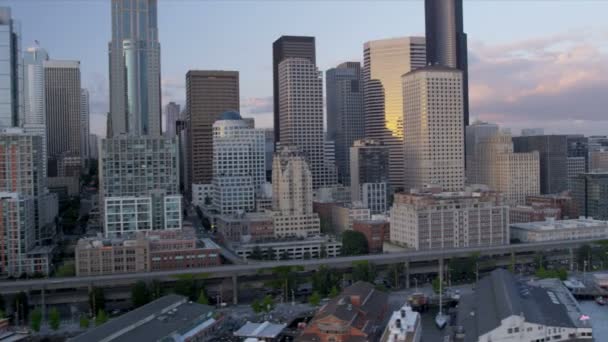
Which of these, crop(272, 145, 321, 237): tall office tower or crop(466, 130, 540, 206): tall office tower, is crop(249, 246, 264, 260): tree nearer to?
crop(272, 145, 321, 237): tall office tower

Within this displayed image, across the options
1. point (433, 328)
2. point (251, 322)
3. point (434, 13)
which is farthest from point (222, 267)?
point (434, 13)

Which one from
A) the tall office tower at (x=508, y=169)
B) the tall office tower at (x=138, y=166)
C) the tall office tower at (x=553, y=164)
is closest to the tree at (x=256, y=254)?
the tall office tower at (x=138, y=166)

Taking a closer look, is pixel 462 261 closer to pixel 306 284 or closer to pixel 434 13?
pixel 306 284

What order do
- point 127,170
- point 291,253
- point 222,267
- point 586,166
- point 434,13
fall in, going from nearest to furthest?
point 222,267 → point 291,253 → point 127,170 → point 586,166 → point 434,13

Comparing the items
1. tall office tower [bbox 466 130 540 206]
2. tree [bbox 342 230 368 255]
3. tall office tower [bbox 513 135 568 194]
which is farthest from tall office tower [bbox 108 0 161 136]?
tree [bbox 342 230 368 255]

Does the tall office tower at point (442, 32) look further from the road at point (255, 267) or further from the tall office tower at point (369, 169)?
the road at point (255, 267)

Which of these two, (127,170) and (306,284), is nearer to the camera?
(306,284)

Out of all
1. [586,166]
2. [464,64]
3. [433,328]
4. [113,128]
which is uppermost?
[464,64]
